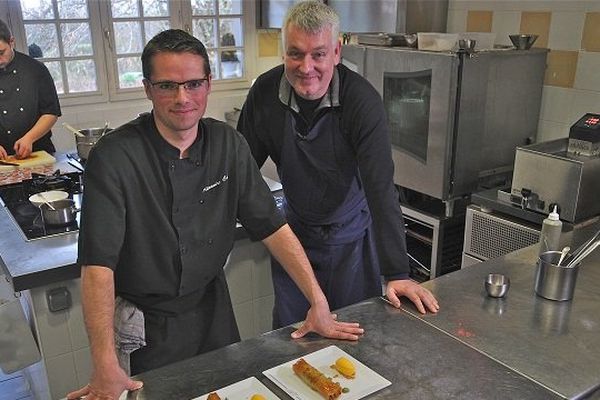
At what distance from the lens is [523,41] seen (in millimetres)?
2619

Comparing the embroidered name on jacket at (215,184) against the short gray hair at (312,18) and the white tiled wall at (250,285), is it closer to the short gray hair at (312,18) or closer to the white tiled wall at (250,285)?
the short gray hair at (312,18)

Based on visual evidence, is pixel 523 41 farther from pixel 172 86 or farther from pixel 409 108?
pixel 172 86

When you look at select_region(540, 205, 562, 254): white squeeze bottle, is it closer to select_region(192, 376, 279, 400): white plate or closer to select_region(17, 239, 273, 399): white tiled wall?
select_region(192, 376, 279, 400): white plate

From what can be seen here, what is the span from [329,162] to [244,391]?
34.2 inches

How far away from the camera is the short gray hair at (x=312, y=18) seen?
1.54 m

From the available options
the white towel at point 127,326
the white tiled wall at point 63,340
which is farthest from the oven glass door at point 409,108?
the white towel at point 127,326

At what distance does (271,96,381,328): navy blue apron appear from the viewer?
179cm

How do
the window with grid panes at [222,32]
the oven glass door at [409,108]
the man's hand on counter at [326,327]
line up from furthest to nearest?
the window with grid panes at [222,32] < the oven glass door at [409,108] < the man's hand on counter at [326,327]

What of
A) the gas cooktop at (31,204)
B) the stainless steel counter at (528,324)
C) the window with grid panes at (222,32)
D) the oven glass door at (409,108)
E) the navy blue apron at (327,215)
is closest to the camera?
the stainless steel counter at (528,324)

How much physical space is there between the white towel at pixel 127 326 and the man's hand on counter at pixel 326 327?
1.26 feet

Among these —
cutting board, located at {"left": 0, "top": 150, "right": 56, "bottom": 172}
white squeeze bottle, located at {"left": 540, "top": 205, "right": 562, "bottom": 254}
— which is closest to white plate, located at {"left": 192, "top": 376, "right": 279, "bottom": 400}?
white squeeze bottle, located at {"left": 540, "top": 205, "right": 562, "bottom": 254}

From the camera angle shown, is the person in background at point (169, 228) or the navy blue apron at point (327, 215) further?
the navy blue apron at point (327, 215)

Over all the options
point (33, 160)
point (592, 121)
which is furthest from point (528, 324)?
point (33, 160)

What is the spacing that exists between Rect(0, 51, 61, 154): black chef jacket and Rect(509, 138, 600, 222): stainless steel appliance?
222 centimetres
